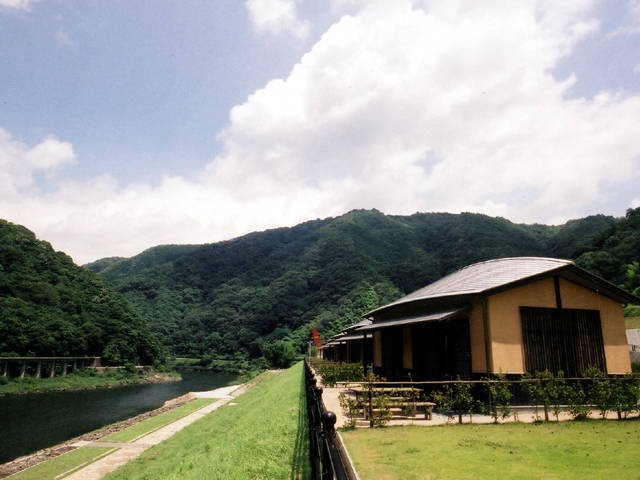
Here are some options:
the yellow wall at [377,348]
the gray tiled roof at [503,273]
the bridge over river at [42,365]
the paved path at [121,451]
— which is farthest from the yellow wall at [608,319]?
the bridge over river at [42,365]

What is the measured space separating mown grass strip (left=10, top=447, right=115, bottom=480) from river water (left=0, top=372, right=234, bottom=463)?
16.0ft

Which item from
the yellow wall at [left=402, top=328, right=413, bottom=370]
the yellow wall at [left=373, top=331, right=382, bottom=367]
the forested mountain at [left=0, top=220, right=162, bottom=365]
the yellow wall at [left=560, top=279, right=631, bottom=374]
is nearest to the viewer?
the yellow wall at [left=560, top=279, right=631, bottom=374]

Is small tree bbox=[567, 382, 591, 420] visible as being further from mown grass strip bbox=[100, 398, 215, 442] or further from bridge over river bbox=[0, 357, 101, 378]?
bridge over river bbox=[0, 357, 101, 378]

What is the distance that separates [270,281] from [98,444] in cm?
10089

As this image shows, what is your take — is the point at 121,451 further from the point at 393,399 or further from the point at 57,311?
the point at 57,311

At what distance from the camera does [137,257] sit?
14912cm

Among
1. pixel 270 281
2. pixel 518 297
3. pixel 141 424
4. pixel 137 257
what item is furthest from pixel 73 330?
pixel 137 257

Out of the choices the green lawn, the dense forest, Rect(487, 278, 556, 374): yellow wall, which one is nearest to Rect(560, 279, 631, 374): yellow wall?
Rect(487, 278, 556, 374): yellow wall

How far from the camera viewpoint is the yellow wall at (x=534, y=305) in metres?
12.4

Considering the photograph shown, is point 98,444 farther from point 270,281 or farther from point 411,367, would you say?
point 270,281

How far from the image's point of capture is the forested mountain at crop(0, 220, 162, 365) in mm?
59969

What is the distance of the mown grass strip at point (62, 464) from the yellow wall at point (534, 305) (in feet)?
54.0

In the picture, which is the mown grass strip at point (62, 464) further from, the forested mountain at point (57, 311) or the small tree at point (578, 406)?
the forested mountain at point (57, 311)

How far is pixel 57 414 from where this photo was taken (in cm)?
3447
